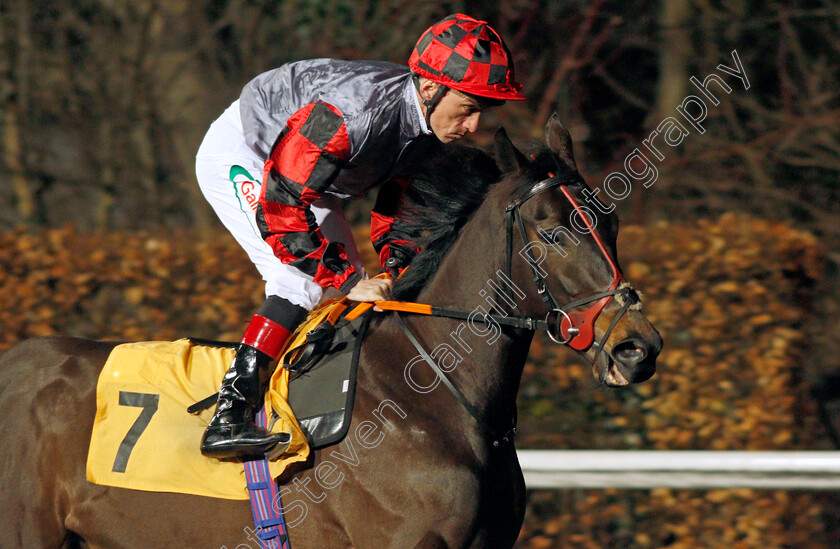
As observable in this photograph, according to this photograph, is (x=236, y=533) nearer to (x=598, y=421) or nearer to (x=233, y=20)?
(x=598, y=421)

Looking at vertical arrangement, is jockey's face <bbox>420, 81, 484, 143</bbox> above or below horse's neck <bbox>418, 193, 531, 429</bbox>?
above

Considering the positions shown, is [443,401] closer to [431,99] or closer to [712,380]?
[431,99]

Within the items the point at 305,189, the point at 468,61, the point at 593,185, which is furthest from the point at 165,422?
the point at 593,185

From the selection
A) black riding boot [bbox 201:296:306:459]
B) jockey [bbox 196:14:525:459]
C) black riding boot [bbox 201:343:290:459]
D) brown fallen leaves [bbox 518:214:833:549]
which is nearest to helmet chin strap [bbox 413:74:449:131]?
jockey [bbox 196:14:525:459]

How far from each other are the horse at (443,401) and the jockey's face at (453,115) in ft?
0.28

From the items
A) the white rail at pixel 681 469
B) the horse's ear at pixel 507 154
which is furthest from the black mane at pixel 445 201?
the white rail at pixel 681 469

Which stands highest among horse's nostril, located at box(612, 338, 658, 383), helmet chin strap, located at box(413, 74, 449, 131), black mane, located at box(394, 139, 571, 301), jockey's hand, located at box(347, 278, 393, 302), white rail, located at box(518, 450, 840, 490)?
helmet chin strap, located at box(413, 74, 449, 131)

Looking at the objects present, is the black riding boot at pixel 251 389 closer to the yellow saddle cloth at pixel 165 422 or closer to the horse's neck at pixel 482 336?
the yellow saddle cloth at pixel 165 422

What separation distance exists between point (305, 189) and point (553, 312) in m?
0.81

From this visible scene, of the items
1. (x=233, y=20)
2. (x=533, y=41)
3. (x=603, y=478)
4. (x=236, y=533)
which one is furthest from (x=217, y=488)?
(x=233, y=20)

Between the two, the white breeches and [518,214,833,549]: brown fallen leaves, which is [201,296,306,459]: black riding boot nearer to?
the white breeches

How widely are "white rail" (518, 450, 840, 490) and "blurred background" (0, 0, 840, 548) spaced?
407 millimetres

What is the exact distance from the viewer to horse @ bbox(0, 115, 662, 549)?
245 cm

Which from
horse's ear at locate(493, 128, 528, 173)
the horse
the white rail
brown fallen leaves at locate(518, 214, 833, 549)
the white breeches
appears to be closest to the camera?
the horse
